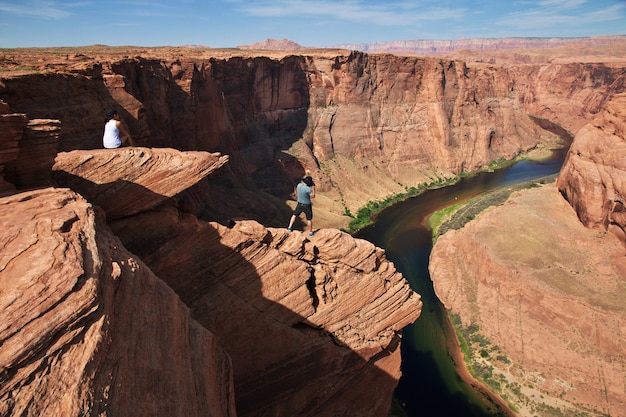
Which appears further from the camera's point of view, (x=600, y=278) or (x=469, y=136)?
(x=469, y=136)

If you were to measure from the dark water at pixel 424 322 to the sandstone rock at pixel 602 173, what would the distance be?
18134 millimetres

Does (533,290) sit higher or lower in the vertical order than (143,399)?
lower

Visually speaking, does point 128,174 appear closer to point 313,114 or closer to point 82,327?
point 82,327

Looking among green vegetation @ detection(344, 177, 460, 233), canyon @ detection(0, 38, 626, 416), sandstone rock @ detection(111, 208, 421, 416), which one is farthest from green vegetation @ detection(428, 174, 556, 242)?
sandstone rock @ detection(111, 208, 421, 416)

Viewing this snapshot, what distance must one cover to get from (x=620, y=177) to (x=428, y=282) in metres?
21.6

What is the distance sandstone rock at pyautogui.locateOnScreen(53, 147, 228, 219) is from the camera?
41.0ft

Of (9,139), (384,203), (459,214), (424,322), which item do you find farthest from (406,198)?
(9,139)

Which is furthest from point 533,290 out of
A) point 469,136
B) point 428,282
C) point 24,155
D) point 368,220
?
point 469,136

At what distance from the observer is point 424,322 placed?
3784 centimetres

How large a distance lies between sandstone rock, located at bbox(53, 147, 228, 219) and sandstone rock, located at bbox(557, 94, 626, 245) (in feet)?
131

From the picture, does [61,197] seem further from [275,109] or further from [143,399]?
[275,109]

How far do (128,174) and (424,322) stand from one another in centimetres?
3288

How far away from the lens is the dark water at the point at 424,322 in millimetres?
29422

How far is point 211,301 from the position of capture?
14727 millimetres
